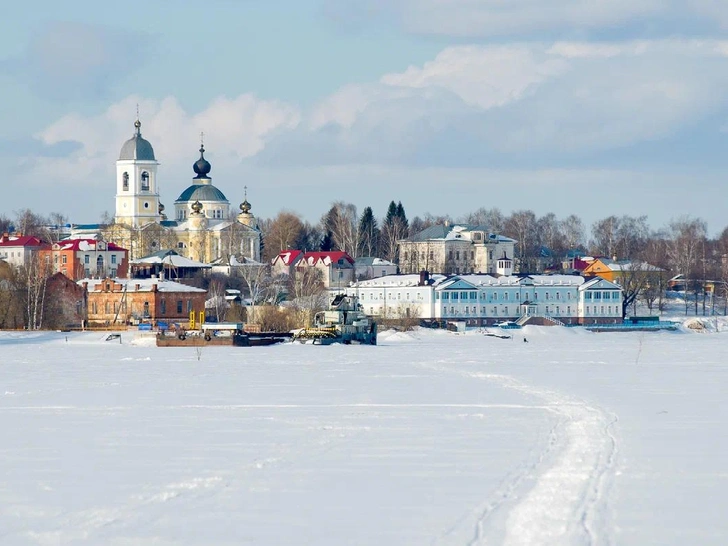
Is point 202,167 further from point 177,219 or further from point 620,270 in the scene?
point 620,270

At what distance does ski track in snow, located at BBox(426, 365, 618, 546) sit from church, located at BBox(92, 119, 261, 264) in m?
102

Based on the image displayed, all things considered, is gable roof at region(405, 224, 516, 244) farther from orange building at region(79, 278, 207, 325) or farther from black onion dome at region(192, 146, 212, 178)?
orange building at region(79, 278, 207, 325)

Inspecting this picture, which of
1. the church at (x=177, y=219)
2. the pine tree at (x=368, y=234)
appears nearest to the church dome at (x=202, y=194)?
the church at (x=177, y=219)

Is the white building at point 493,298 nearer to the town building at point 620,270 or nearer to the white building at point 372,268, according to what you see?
the town building at point 620,270

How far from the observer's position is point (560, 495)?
1470 cm

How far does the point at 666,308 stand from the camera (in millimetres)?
112625

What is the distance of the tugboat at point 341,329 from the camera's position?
2472 inches

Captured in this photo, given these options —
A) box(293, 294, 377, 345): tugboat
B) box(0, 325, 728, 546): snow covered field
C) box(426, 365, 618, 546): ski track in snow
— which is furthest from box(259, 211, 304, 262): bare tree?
box(426, 365, 618, 546): ski track in snow

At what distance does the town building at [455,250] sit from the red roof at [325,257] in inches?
330

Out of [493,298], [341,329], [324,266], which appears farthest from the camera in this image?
A: [324,266]

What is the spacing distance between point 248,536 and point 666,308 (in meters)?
102

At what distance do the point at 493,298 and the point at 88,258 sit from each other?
3066 cm

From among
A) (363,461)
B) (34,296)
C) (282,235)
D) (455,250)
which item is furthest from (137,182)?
(363,461)

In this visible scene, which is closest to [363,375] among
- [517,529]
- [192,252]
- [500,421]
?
[500,421]
